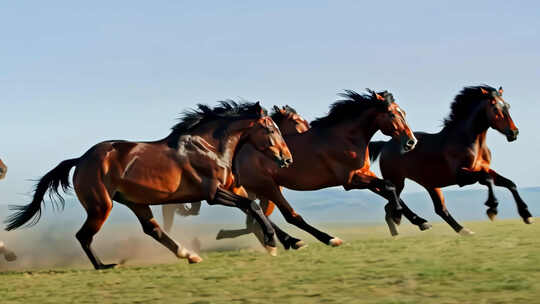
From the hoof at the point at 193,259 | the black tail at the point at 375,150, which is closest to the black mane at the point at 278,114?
the black tail at the point at 375,150

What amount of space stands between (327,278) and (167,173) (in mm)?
3655

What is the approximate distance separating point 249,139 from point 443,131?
4.90 meters

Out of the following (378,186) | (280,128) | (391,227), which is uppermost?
(280,128)

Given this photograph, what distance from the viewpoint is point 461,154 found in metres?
14.2

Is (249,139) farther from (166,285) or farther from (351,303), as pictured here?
(351,303)

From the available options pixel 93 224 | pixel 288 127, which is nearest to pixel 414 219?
pixel 288 127

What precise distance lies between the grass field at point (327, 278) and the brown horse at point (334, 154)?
1556 millimetres

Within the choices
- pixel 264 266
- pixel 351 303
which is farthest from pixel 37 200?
pixel 351 303

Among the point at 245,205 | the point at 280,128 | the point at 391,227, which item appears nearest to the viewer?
the point at 245,205

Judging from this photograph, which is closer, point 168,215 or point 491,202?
point 491,202

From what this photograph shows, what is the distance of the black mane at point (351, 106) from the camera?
12.8 m

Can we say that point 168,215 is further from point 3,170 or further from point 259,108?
point 259,108

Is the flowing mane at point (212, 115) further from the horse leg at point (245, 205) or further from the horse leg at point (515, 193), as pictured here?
the horse leg at point (515, 193)

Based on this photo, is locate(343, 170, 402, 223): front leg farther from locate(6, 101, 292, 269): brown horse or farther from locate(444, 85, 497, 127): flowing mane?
locate(444, 85, 497, 127): flowing mane
